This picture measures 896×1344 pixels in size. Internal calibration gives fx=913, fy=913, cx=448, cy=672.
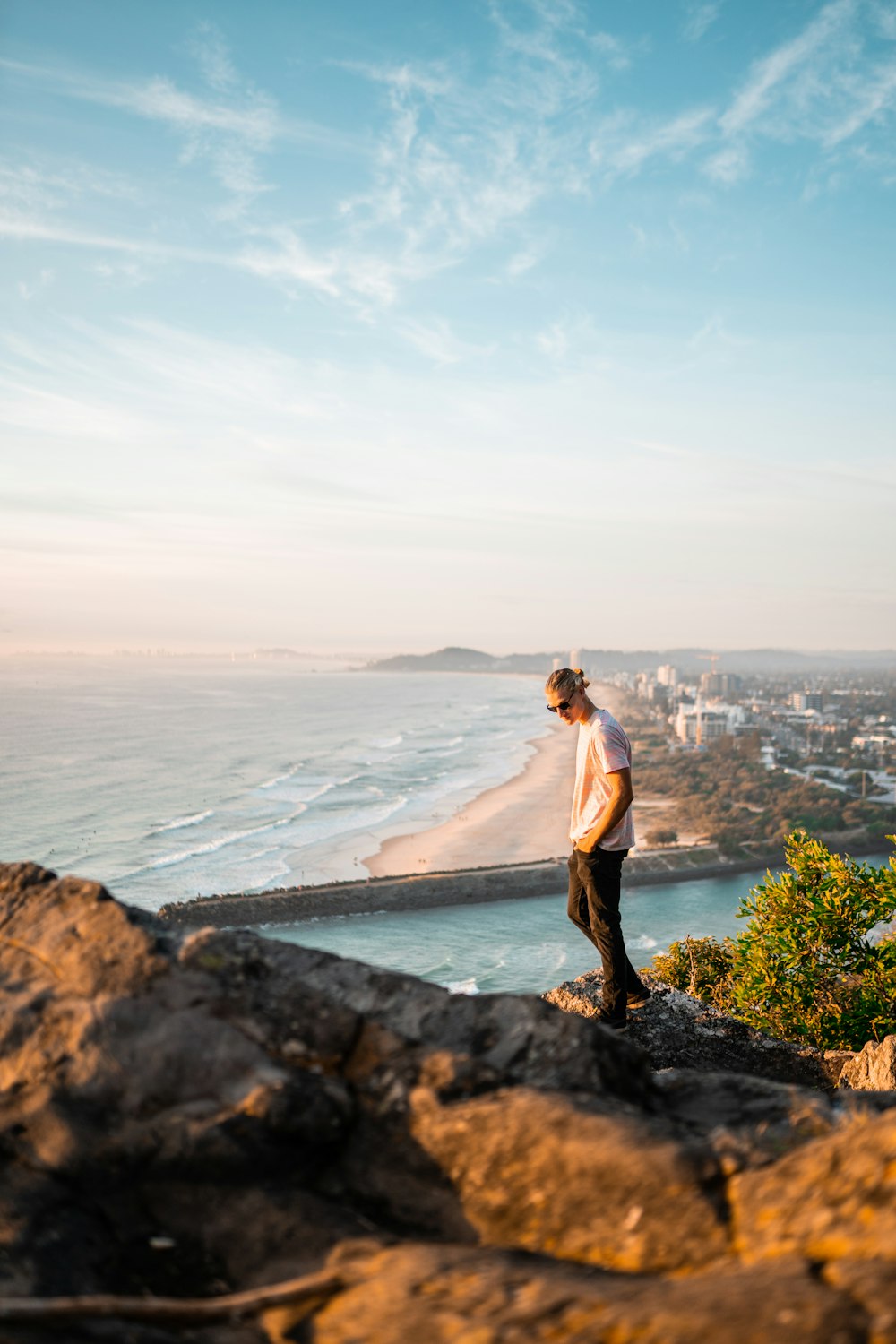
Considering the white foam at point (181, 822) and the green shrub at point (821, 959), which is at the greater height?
the green shrub at point (821, 959)

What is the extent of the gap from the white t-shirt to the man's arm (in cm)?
4

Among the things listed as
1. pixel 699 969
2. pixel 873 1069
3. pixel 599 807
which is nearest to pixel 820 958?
pixel 699 969

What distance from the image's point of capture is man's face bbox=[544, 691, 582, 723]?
6918 mm

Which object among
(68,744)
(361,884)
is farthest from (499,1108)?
(68,744)

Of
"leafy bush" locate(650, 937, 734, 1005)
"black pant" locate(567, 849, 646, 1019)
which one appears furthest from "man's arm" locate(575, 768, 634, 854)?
"leafy bush" locate(650, 937, 734, 1005)

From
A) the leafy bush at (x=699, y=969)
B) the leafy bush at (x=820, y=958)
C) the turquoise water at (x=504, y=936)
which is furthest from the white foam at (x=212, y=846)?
the leafy bush at (x=820, y=958)

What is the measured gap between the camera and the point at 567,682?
694 centimetres

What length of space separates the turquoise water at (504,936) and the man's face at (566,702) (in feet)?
91.8

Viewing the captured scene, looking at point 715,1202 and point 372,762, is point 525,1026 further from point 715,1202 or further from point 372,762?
point 372,762

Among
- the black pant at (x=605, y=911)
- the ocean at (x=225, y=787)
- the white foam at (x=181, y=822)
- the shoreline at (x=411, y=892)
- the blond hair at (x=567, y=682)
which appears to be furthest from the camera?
the white foam at (x=181, y=822)

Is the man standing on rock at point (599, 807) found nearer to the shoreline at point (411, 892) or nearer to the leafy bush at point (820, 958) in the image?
the leafy bush at point (820, 958)

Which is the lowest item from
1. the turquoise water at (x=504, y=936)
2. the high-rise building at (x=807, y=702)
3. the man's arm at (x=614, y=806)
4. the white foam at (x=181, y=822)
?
the turquoise water at (x=504, y=936)

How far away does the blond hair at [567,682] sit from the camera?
6.92 meters

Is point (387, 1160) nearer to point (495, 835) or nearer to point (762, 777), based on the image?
point (495, 835)
